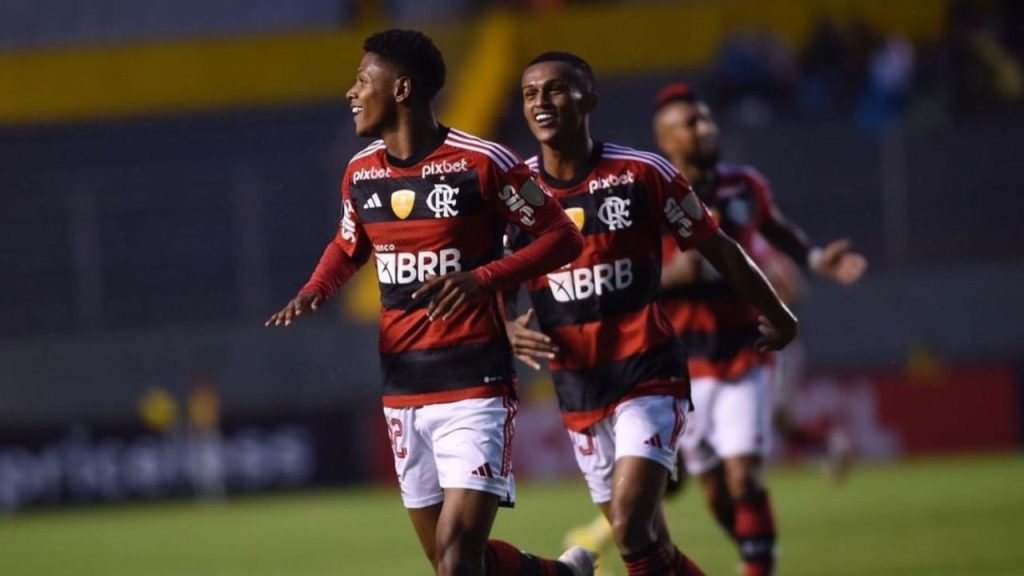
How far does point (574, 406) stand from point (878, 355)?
14664 millimetres

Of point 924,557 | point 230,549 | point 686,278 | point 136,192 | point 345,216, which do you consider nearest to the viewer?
point 345,216

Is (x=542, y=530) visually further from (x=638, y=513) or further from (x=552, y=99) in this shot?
(x=552, y=99)

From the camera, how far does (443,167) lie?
749cm

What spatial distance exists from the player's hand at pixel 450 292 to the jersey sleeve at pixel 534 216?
12.1 inches

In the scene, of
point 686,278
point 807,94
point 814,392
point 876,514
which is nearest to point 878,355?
point 814,392

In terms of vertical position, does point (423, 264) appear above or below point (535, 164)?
below

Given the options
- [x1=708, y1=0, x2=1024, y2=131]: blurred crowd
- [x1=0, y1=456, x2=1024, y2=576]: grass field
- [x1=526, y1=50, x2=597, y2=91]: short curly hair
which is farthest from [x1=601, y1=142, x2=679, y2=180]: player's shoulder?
[x1=708, y1=0, x2=1024, y2=131]: blurred crowd

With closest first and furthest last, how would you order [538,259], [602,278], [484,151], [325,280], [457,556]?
[457,556]
[538,259]
[484,151]
[325,280]
[602,278]

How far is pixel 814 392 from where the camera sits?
21.7 m

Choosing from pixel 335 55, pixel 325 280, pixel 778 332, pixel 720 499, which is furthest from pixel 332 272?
pixel 335 55

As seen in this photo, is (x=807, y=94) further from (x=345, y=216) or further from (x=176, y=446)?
(x=345, y=216)

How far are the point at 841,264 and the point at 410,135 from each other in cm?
282

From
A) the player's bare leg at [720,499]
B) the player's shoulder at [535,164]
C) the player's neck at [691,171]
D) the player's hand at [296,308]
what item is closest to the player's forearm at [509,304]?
the player's shoulder at [535,164]

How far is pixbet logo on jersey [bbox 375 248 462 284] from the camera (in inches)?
295
